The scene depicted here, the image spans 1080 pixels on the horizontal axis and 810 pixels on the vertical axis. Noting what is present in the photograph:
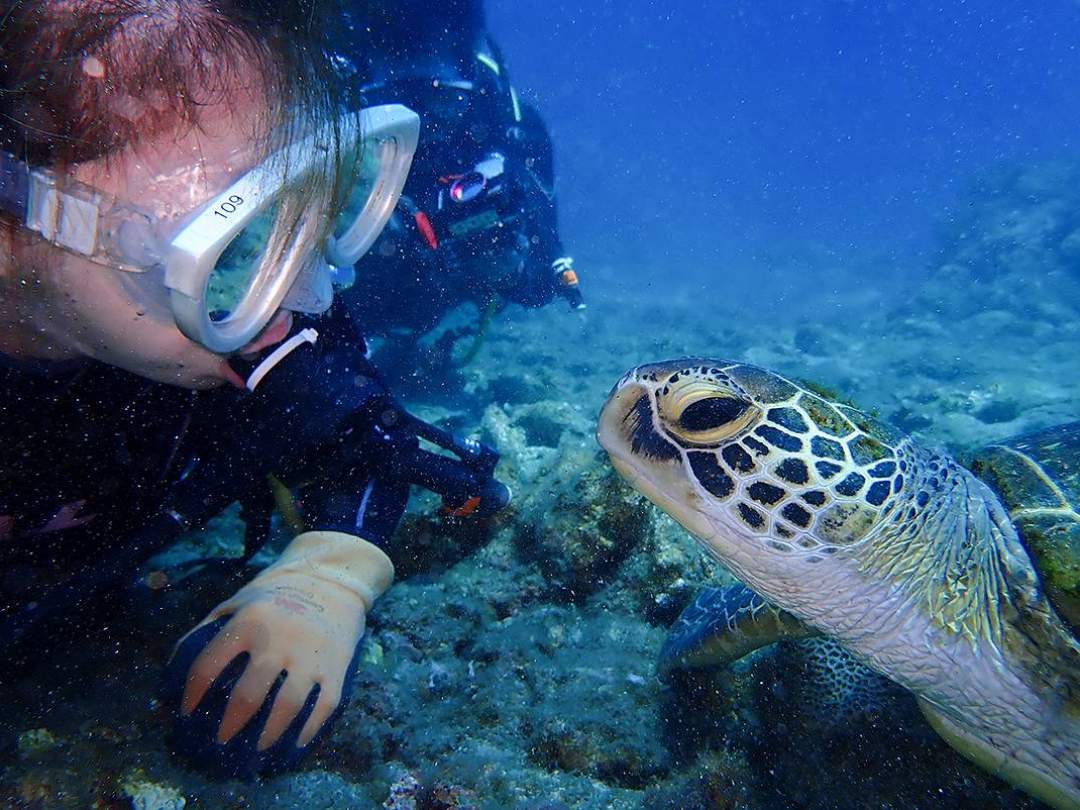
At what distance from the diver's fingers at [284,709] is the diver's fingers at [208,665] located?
0.44 ft

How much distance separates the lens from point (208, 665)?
3.77 ft

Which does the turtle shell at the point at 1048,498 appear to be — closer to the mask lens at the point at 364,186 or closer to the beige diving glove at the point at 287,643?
the beige diving glove at the point at 287,643

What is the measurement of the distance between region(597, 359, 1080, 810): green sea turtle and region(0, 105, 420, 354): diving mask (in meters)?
0.84

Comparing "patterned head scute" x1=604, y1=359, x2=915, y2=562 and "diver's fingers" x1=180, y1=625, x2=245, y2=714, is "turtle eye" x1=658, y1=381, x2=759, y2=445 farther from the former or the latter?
"diver's fingers" x1=180, y1=625, x2=245, y2=714

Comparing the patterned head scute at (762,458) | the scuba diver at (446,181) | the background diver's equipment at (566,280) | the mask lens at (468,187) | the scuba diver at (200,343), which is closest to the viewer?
the scuba diver at (200,343)

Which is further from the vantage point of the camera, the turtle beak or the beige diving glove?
the turtle beak

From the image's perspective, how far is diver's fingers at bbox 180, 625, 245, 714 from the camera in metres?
1.14

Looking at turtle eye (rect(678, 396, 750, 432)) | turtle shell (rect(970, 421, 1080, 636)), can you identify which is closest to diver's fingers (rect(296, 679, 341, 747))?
turtle eye (rect(678, 396, 750, 432))

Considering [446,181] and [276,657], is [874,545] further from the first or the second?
[446,181]

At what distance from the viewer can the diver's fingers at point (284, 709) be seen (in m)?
1.13

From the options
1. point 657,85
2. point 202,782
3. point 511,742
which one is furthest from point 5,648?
point 657,85

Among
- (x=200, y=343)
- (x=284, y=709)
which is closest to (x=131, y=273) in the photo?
(x=200, y=343)

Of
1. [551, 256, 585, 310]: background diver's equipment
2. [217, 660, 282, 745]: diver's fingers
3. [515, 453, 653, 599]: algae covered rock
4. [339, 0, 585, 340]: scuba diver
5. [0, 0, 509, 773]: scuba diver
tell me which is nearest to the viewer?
[0, 0, 509, 773]: scuba diver

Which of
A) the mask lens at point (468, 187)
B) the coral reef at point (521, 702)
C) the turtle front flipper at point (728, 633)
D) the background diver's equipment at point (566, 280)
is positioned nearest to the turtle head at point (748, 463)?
the turtle front flipper at point (728, 633)
